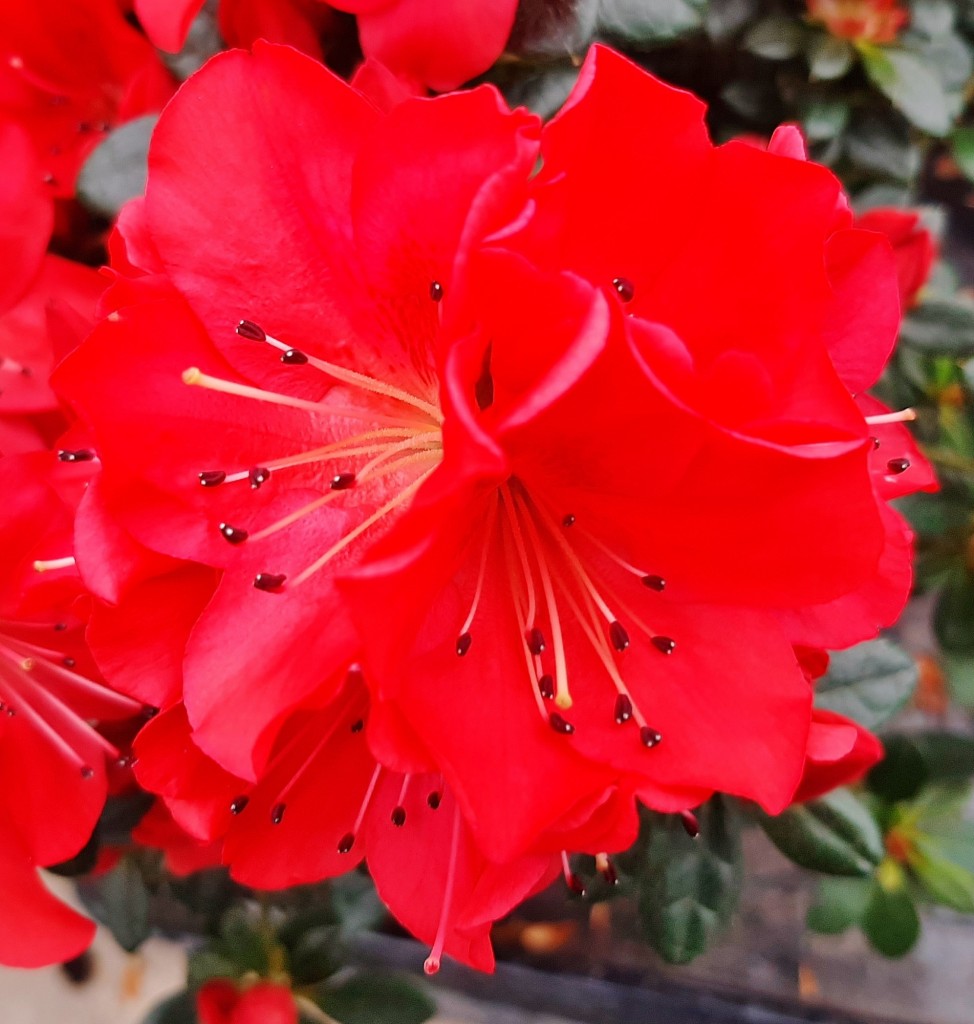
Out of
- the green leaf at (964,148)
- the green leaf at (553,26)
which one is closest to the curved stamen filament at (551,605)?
the green leaf at (553,26)

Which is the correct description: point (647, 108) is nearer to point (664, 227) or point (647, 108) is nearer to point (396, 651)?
point (664, 227)

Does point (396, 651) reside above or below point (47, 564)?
above

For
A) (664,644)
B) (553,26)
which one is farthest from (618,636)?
(553,26)

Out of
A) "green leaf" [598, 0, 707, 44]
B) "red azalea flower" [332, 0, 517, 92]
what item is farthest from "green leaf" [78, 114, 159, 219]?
"green leaf" [598, 0, 707, 44]

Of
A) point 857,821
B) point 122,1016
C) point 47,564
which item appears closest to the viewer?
point 47,564

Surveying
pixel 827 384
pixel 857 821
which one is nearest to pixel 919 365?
pixel 857 821

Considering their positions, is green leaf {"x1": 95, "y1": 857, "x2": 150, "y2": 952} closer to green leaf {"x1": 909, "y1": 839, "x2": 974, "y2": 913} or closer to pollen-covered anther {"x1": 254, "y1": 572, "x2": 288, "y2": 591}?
pollen-covered anther {"x1": 254, "y1": 572, "x2": 288, "y2": 591}

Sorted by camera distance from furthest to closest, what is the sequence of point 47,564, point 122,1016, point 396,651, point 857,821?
point 122,1016, point 857,821, point 47,564, point 396,651
